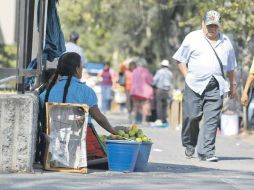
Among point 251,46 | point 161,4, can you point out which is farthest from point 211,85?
point 161,4

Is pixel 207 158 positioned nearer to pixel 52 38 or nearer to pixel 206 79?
pixel 206 79

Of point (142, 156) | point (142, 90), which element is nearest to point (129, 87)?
point (142, 90)

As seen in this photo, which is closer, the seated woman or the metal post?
the seated woman

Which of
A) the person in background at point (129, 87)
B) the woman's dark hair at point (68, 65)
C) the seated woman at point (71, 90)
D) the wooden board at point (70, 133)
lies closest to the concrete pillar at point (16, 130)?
the wooden board at point (70, 133)

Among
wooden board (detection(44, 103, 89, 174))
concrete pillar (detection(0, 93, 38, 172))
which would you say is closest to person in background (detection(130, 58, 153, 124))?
wooden board (detection(44, 103, 89, 174))

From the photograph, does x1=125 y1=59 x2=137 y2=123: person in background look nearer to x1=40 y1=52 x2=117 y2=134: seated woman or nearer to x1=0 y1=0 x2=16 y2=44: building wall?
x1=0 y1=0 x2=16 y2=44: building wall

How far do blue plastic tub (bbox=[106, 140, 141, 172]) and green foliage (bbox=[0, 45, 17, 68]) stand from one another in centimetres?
5401

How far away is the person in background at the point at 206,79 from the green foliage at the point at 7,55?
51.4 m

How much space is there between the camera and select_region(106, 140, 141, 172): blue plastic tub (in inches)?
394

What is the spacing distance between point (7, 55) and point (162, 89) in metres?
42.6

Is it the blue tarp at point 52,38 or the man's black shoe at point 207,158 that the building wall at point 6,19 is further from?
the blue tarp at point 52,38

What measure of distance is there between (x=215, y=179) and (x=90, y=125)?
146 centimetres

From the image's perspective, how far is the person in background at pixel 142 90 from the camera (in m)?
27.2

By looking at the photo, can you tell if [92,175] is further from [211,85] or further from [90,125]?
[211,85]
